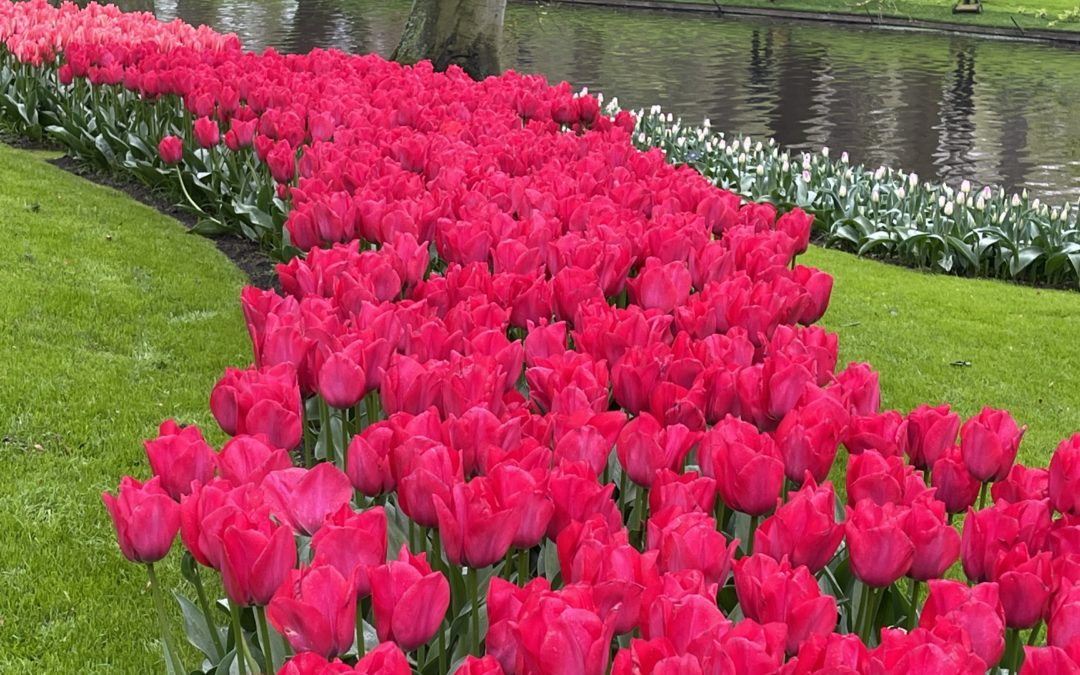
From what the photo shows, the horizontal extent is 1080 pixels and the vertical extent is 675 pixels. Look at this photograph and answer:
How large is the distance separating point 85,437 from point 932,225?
687 centimetres

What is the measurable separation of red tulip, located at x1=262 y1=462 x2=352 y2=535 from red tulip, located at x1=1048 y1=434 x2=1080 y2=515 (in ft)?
4.16

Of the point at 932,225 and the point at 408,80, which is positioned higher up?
the point at 408,80

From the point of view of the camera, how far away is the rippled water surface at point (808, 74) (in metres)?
19.3

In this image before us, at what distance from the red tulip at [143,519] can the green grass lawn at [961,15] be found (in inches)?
1454

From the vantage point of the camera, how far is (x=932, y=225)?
9.51m

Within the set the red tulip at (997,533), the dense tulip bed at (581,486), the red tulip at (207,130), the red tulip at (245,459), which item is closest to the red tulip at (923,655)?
the dense tulip bed at (581,486)

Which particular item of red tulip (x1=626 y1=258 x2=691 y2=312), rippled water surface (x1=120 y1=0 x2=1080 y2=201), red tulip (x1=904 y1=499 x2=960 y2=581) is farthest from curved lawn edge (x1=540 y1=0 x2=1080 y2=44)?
red tulip (x1=904 y1=499 x2=960 y2=581)

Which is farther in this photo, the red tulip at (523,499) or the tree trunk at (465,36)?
the tree trunk at (465,36)

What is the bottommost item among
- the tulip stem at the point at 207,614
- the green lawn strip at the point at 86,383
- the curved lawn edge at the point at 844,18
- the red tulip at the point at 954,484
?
the curved lawn edge at the point at 844,18

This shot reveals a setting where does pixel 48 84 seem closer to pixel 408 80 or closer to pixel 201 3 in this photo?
pixel 408 80

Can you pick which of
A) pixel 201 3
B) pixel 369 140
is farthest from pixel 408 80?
pixel 201 3

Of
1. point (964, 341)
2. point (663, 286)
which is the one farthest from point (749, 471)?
point (964, 341)

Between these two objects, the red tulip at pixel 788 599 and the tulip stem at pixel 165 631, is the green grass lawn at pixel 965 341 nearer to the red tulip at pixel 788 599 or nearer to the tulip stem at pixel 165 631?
the red tulip at pixel 788 599

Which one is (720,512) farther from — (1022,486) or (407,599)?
(407,599)
